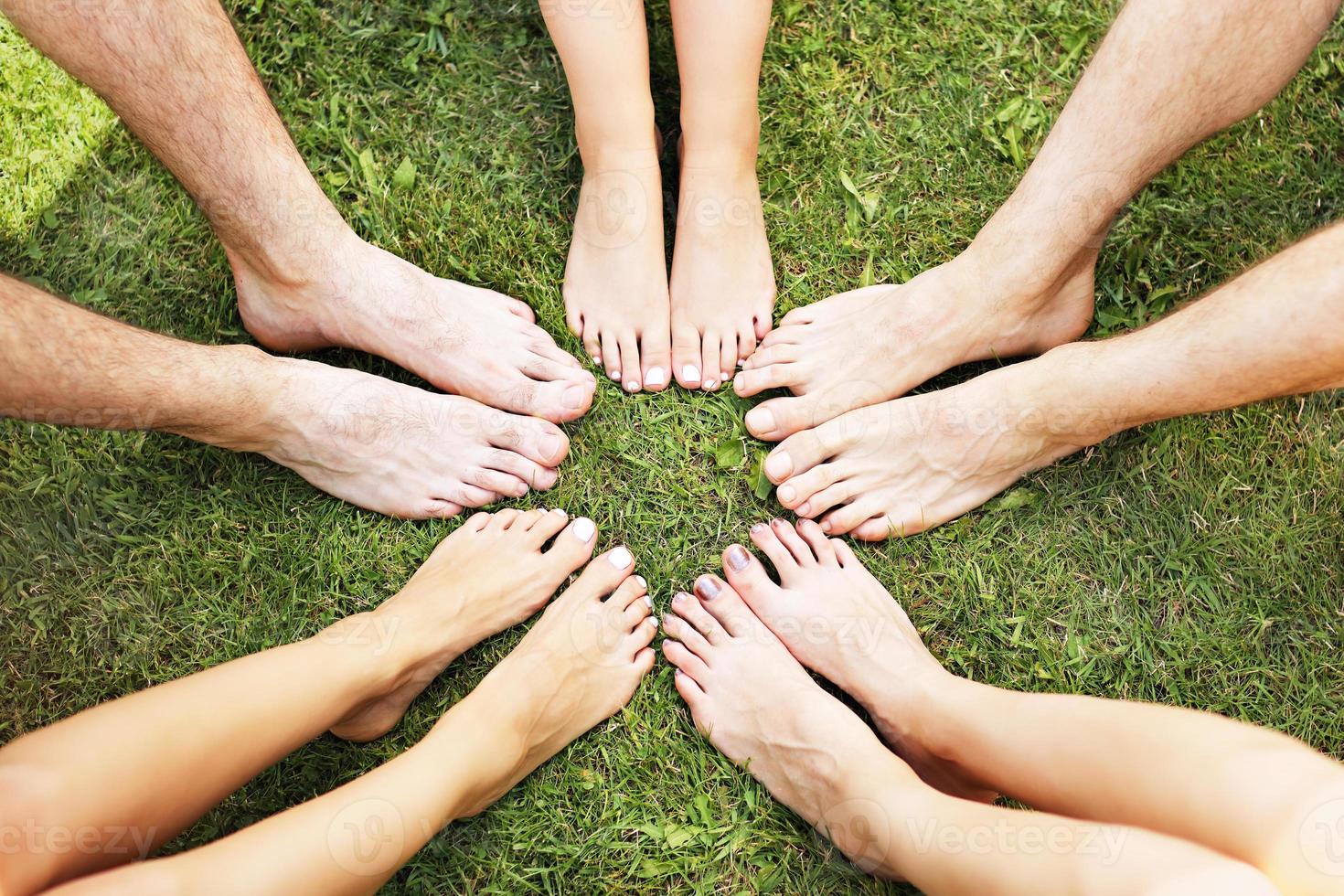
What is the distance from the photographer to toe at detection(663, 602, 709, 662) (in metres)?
2.26

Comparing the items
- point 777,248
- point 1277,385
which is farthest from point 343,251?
point 1277,385

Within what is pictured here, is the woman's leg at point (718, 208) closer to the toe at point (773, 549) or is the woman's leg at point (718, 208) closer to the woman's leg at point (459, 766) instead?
the toe at point (773, 549)

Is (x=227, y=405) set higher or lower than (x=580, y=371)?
higher

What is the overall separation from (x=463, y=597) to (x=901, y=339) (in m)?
1.31

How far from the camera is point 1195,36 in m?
1.82

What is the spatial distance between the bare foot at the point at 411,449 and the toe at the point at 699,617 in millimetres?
480

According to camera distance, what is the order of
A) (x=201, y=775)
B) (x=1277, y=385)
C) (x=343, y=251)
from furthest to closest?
(x=343, y=251) < (x=1277, y=385) < (x=201, y=775)

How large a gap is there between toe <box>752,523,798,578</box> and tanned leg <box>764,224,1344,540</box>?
0.09 meters

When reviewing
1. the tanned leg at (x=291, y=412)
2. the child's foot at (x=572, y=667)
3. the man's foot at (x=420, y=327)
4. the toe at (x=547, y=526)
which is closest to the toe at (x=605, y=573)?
the child's foot at (x=572, y=667)

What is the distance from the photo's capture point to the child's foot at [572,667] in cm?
204

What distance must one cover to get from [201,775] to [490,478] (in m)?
0.94

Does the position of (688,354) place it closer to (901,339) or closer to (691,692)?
(901,339)

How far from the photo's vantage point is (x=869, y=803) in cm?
188

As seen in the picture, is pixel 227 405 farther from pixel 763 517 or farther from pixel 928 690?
pixel 928 690
